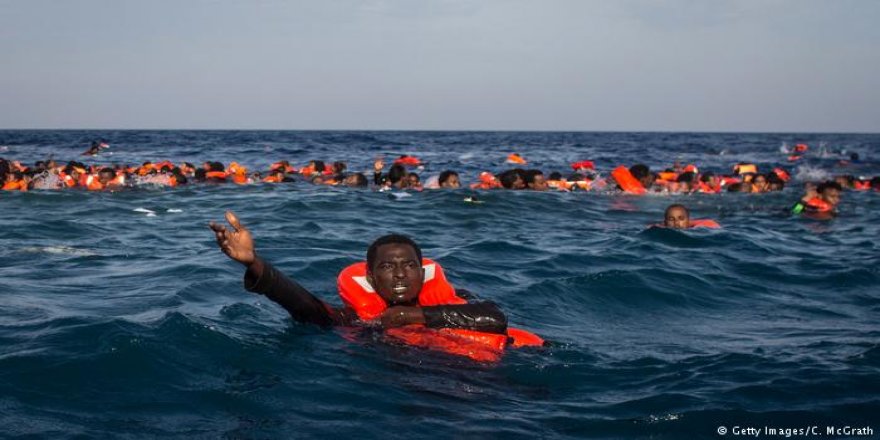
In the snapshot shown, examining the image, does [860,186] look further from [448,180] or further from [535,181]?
[448,180]

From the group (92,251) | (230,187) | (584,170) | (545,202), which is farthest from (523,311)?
(584,170)

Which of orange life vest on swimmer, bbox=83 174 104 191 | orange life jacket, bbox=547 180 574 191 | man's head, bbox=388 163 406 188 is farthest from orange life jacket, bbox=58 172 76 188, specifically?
orange life jacket, bbox=547 180 574 191

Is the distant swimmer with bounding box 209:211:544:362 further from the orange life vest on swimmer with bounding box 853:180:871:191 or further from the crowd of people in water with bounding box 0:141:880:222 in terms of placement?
the orange life vest on swimmer with bounding box 853:180:871:191

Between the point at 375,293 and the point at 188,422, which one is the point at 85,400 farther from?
the point at 375,293

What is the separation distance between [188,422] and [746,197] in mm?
18449

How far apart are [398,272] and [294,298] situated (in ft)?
2.61

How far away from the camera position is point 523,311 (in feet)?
28.3

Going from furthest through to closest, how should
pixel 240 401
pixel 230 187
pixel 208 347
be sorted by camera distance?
pixel 230 187, pixel 208 347, pixel 240 401

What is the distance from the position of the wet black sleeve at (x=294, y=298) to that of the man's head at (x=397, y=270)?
1.36 feet

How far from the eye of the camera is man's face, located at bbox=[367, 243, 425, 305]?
20.8ft

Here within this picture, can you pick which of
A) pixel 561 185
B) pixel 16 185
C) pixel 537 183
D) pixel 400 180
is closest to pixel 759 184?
pixel 561 185

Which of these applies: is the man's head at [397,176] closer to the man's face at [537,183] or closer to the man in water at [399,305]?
the man's face at [537,183]

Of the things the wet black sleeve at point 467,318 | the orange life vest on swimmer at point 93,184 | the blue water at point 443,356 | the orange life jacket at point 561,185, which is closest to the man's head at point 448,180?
the orange life jacket at point 561,185

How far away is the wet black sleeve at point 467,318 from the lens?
6227mm
